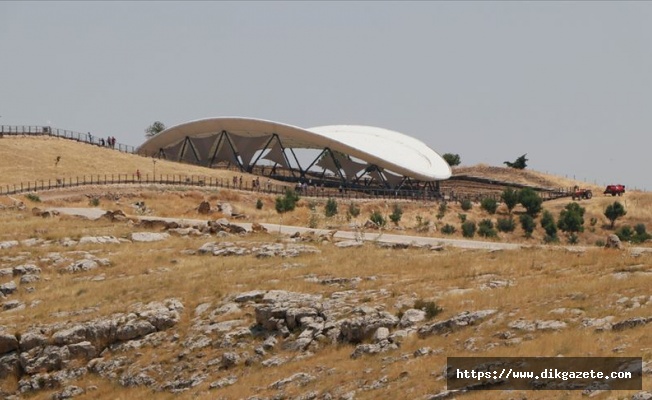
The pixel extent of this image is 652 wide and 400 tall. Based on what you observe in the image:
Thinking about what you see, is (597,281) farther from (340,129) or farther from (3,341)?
(340,129)

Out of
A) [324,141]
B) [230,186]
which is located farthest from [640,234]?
[324,141]

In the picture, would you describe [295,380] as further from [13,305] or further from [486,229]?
[486,229]

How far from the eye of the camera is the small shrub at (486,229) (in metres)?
76.3

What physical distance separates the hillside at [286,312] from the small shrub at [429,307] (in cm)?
4

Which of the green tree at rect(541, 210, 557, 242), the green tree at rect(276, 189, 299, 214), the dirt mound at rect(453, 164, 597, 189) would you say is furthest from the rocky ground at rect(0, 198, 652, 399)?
the dirt mound at rect(453, 164, 597, 189)

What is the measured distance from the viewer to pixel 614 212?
90.4 metres

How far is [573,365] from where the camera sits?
2398 centimetres

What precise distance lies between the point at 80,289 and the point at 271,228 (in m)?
17.0

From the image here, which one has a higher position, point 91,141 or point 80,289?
point 91,141

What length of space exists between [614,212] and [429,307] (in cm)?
6233

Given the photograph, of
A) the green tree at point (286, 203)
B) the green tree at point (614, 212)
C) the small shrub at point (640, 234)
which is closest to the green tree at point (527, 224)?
the green tree at point (614, 212)

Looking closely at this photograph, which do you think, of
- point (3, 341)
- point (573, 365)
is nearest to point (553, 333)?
point (573, 365)

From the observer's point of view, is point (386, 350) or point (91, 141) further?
point (91, 141)

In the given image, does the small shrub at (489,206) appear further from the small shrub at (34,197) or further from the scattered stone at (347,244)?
the scattered stone at (347,244)
